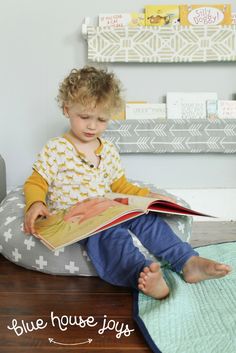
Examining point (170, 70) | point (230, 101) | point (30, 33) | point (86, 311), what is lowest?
point (86, 311)

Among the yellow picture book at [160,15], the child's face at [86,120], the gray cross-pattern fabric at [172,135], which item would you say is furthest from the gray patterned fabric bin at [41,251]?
the yellow picture book at [160,15]

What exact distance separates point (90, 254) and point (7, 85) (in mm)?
1106

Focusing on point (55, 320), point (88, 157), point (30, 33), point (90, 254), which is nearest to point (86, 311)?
point (55, 320)

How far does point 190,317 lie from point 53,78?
1354mm

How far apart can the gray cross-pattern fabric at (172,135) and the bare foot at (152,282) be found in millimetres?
969

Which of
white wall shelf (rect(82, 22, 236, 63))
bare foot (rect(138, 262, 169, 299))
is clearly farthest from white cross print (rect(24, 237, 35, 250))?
white wall shelf (rect(82, 22, 236, 63))

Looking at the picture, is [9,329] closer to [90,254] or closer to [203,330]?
[90,254]

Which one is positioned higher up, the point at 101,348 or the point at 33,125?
the point at 33,125

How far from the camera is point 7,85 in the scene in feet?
6.64

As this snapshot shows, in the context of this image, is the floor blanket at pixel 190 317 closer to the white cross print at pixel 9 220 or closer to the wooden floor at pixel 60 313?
the wooden floor at pixel 60 313

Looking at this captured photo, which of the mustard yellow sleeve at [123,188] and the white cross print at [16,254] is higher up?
the mustard yellow sleeve at [123,188]

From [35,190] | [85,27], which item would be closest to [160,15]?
[85,27]

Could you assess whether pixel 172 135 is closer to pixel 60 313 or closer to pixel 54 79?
pixel 54 79

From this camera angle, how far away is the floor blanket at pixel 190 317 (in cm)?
90
